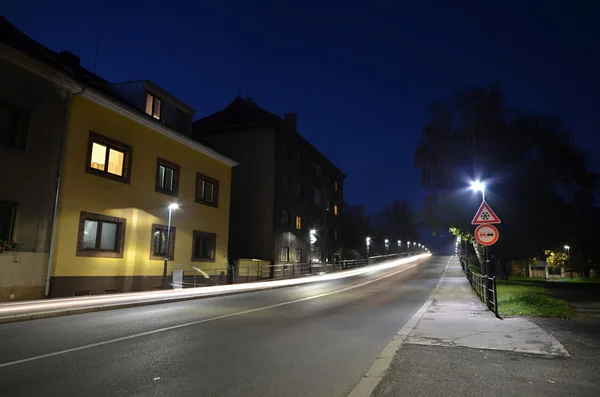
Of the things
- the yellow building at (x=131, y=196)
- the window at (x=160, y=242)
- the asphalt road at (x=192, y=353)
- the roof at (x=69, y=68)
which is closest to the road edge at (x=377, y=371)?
the asphalt road at (x=192, y=353)

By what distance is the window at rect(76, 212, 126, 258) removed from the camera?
683 inches

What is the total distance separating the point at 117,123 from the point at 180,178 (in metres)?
5.34

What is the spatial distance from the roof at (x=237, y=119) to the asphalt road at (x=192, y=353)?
26908 millimetres

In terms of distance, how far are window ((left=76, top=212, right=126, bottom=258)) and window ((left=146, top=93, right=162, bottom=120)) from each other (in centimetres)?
731

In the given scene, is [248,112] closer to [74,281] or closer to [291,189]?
[291,189]

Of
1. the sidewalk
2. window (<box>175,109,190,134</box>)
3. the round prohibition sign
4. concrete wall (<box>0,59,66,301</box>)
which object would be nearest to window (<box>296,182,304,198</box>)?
window (<box>175,109,190,134</box>)

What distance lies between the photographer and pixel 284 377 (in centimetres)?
571

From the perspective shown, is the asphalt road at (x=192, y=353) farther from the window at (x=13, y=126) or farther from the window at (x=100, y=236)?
the window at (x=13, y=126)

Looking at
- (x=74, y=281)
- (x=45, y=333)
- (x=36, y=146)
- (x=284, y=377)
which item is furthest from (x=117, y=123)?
(x=284, y=377)

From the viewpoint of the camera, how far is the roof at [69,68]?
15.7 metres

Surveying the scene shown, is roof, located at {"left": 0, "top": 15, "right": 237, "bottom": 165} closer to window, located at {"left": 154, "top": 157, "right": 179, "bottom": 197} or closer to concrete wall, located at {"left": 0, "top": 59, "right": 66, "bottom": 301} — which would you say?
concrete wall, located at {"left": 0, "top": 59, "right": 66, "bottom": 301}

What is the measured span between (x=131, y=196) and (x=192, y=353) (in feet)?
49.4

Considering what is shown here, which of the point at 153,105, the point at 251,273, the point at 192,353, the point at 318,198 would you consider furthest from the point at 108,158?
the point at 318,198

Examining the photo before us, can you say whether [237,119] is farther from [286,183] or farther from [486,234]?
[486,234]
